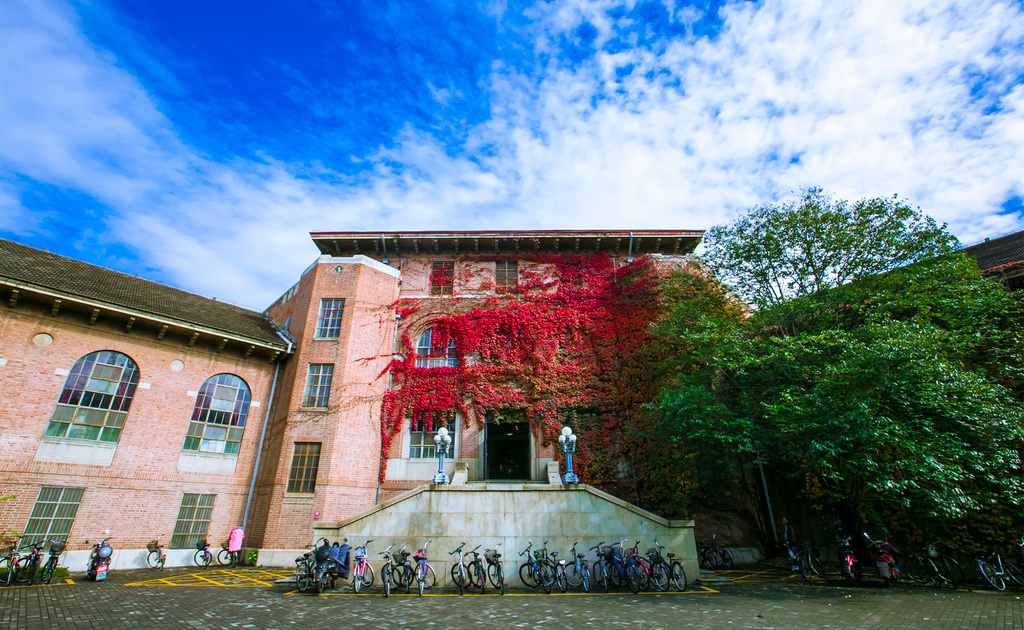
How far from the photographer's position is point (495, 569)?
12.3 meters

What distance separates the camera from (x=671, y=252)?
2261 cm

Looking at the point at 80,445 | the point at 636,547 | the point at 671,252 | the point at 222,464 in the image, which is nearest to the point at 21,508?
the point at 80,445

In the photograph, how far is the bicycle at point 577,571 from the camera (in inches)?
470

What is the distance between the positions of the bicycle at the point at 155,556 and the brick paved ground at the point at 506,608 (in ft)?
9.02

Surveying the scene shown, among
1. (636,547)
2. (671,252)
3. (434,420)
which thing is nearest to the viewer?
(636,547)

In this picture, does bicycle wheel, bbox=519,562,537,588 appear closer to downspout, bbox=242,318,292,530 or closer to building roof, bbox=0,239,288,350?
downspout, bbox=242,318,292,530

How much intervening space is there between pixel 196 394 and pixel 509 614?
582 inches

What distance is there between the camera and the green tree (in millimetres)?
10852

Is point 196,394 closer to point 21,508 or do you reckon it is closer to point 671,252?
point 21,508

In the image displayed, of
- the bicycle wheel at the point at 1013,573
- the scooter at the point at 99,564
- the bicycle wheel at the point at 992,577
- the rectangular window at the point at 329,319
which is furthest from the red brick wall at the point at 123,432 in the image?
the bicycle wheel at the point at 1013,573

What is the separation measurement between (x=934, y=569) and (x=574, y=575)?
9067 millimetres

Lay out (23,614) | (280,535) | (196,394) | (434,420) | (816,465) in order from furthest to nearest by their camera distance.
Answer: (434,420) → (196,394) → (280,535) → (816,465) → (23,614)

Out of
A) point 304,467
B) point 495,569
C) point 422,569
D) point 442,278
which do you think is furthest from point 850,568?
point 442,278

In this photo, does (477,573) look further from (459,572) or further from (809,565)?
(809,565)
